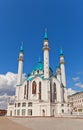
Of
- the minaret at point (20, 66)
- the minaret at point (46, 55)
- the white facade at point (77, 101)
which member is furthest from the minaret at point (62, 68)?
the white facade at point (77, 101)

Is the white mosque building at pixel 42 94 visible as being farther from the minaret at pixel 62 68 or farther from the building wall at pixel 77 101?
the building wall at pixel 77 101

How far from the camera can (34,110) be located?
58.1m

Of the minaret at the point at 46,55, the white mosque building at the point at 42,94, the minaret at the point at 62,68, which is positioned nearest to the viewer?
the white mosque building at the point at 42,94

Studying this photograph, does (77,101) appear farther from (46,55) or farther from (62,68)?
(46,55)

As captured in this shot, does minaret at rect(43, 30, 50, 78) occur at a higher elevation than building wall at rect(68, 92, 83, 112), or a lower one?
higher

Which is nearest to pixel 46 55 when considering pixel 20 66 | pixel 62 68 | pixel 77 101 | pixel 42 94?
pixel 62 68

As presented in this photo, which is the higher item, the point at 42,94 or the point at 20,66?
the point at 20,66

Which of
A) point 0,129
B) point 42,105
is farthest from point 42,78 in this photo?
point 0,129

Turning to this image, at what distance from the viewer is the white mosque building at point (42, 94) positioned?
58875 mm

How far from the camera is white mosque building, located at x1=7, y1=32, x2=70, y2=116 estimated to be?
58.9 m

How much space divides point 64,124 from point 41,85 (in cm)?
3528

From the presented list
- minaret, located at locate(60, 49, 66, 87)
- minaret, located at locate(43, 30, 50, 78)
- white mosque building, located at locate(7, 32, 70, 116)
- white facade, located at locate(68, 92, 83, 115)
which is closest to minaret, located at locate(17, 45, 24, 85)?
white mosque building, located at locate(7, 32, 70, 116)

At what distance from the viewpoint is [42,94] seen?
209 feet

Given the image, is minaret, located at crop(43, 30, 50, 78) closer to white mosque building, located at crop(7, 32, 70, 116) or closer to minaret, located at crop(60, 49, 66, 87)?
Result: white mosque building, located at crop(7, 32, 70, 116)
